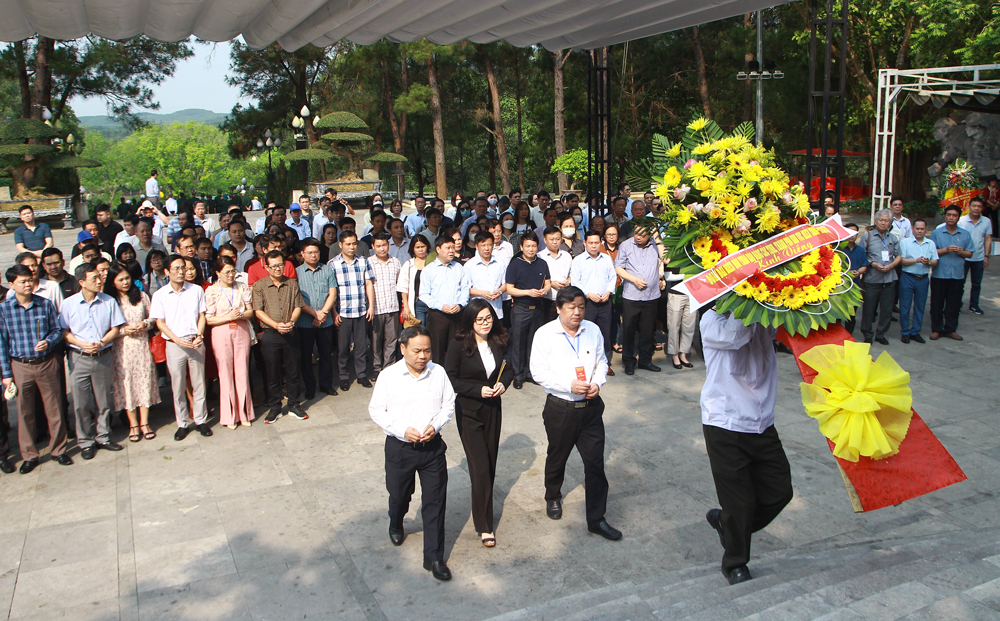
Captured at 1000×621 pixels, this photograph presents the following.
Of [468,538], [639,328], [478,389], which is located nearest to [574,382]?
[478,389]

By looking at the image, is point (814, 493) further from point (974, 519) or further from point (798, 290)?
point (798, 290)

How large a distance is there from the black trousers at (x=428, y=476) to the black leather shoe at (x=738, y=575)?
1668mm

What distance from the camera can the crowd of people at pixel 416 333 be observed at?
4480 mm

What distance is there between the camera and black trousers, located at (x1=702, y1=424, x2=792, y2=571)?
418 cm

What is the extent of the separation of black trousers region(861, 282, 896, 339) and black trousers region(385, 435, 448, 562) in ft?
23.4

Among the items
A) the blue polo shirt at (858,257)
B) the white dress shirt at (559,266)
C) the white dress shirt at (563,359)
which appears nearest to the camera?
the white dress shirt at (563,359)

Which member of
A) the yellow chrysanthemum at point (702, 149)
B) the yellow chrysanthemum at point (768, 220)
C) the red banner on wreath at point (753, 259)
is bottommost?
the red banner on wreath at point (753, 259)

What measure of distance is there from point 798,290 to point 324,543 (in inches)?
131

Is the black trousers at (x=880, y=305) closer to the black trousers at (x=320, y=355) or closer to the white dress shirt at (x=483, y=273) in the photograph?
the white dress shirt at (x=483, y=273)

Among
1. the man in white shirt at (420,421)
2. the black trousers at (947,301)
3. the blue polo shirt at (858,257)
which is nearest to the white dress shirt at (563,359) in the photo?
the man in white shirt at (420,421)

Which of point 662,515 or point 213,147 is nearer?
point 662,515

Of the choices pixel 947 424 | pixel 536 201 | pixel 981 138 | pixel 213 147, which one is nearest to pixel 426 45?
pixel 536 201

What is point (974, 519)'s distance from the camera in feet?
16.5

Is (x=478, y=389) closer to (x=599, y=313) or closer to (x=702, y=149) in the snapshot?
(x=702, y=149)
